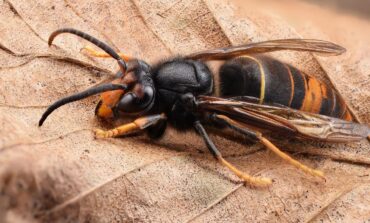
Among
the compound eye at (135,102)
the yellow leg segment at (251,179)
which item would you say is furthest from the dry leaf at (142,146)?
the compound eye at (135,102)

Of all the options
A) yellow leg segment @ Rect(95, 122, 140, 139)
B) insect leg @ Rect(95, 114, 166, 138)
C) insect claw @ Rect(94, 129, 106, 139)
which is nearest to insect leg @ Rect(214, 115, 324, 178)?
insect leg @ Rect(95, 114, 166, 138)

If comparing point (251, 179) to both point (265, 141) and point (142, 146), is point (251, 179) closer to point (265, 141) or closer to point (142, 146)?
point (265, 141)

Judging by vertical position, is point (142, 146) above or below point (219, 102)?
below

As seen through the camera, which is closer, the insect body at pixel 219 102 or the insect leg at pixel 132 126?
the insect leg at pixel 132 126

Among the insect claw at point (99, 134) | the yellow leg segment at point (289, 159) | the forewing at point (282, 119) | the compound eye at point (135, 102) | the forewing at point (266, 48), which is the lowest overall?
the yellow leg segment at point (289, 159)

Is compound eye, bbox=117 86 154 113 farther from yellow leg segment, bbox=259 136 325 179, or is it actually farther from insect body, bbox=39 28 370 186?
yellow leg segment, bbox=259 136 325 179

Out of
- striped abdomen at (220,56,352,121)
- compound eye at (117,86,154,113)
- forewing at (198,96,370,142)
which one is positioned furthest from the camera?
striped abdomen at (220,56,352,121)

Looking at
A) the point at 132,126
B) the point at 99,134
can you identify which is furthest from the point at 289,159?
the point at 99,134

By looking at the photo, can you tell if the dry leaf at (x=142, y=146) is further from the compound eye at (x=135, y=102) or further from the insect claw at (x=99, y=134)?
the compound eye at (x=135, y=102)
